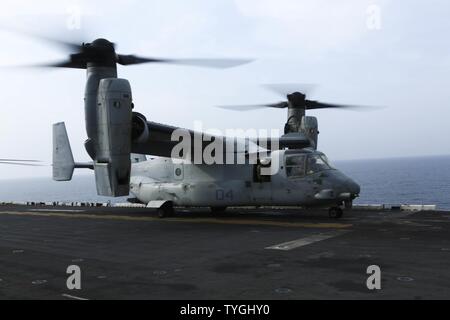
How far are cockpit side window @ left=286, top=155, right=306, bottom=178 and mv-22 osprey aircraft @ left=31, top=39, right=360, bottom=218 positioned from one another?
43 mm

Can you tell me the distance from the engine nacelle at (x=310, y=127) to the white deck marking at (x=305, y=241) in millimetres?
10433

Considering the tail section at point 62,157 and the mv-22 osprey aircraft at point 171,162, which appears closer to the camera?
the mv-22 osprey aircraft at point 171,162

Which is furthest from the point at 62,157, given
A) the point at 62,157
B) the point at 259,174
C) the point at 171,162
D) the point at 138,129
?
the point at 259,174

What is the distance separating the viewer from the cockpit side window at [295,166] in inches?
714

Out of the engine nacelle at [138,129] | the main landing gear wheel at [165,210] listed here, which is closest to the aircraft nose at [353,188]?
the engine nacelle at [138,129]

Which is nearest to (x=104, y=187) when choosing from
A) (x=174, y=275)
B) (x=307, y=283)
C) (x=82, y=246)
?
(x=82, y=246)

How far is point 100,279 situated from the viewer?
28.3 feet

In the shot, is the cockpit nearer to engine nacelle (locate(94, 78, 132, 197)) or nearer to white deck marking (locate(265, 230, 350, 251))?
white deck marking (locate(265, 230, 350, 251))

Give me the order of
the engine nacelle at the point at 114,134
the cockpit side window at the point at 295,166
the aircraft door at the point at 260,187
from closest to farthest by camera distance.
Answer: the engine nacelle at the point at 114,134 → the cockpit side window at the point at 295,166 → the aircraft door at the point at 260,187

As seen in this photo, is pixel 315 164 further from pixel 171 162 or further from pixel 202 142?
pixel 171 162

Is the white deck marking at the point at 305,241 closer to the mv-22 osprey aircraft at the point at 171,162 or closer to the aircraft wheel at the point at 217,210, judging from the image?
the mv-22 osprey aircraft at the point at 171,162

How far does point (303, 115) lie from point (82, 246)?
15874 millimetres

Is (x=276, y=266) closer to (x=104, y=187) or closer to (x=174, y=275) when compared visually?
(x=174, y=275)
